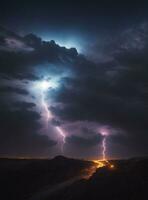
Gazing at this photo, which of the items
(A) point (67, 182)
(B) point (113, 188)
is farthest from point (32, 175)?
(B) point (113, 188)

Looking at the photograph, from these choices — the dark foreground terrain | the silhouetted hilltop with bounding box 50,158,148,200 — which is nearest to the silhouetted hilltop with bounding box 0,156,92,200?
the dark foreground terrain

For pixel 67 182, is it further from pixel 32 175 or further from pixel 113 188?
pixel 113 188

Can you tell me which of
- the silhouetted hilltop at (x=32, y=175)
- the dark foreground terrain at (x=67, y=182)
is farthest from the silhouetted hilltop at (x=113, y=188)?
the silhouetted hilltop at (x=32, y=175)

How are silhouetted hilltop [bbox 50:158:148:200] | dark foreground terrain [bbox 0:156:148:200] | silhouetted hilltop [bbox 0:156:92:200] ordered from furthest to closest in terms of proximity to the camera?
silhouetted hilltop [bbox 0:156:92:200] < dark foreground terrain [bbox 0:156:148:200] < silhouetted hilltop [bbox 50:158:148:200]

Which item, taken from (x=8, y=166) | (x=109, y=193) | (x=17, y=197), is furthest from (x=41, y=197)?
(x=8, y=166)

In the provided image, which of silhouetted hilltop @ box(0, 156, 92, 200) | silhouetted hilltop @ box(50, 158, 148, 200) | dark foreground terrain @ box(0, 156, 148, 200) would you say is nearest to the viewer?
silhouetted hilltop @ box(50, 158, 148, 200)

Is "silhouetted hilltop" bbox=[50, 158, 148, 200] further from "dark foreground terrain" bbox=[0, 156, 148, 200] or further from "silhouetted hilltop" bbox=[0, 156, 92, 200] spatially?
"silhouetted hilltop" bbox=[0, 156, 92, 200]

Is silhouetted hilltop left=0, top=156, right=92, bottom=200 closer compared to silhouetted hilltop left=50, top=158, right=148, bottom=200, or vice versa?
silhouetted hilltop left=50, top=158, right=148, bottom=200

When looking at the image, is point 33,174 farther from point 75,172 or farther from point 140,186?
point 140,186

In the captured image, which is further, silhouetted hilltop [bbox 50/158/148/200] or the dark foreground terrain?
the dark foreground terrain
